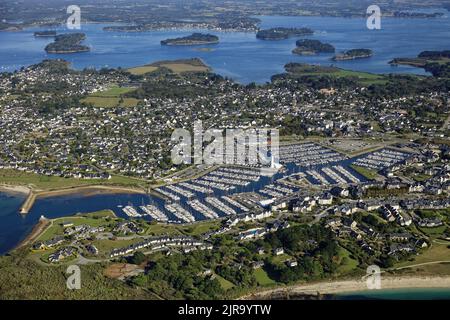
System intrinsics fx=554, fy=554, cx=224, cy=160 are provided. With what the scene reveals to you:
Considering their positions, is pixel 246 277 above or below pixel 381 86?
below

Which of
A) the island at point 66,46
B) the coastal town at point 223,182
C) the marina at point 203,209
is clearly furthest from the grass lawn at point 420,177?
the island at point 66,46

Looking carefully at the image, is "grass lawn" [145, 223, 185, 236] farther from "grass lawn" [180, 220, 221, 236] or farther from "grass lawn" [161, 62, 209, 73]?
"grass lawn" [161, 62, 209, 73]

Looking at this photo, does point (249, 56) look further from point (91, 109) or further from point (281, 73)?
point (91, 109)

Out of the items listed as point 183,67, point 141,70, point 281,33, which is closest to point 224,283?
point 141,70

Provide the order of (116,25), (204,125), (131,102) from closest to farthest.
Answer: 1. (204,125)
2. (131,102)
3. (116,25)

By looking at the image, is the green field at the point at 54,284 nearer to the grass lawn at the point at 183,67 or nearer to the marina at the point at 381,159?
the marina at the point at 381,159

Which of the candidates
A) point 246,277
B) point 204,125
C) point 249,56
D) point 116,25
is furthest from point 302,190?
point 116,25
